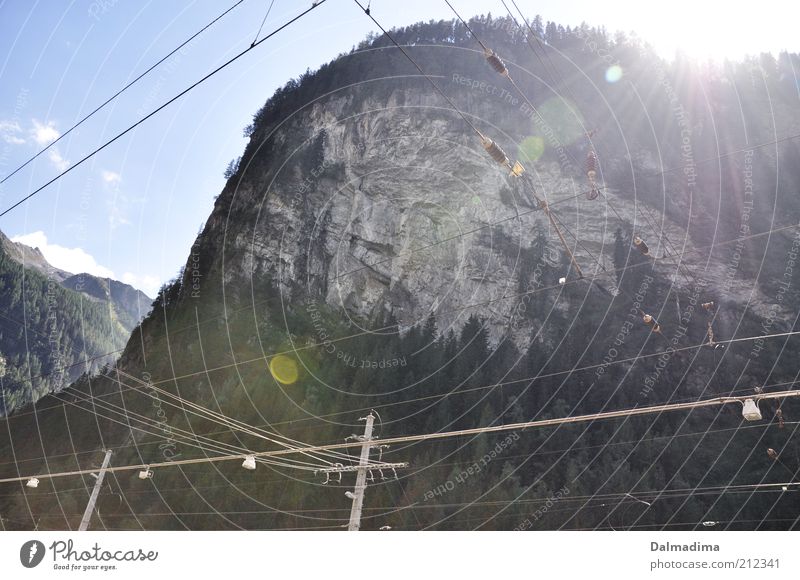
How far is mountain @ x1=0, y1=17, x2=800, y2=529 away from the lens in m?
35.8

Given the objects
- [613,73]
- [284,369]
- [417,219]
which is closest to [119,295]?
[417,219]

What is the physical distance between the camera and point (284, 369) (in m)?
49.9

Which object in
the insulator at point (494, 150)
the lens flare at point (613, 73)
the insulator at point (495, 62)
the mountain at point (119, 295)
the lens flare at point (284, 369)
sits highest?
the lens flare at point (613, 73)

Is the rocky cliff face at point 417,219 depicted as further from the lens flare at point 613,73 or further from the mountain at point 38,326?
the mountain at point 38,326

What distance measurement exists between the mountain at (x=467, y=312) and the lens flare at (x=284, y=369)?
413mm

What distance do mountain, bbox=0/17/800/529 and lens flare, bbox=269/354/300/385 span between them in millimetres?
413

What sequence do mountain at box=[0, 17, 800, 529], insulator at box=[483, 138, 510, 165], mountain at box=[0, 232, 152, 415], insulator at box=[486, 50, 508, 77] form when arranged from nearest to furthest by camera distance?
insulator at box=[483, 138, 510, 165] → insulator at box=[486, 50, 508, 77] → mountain at box=[0, 17, 800, 529] → mountain at box=[0, 232, 152, 415]

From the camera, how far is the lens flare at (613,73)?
256 ft

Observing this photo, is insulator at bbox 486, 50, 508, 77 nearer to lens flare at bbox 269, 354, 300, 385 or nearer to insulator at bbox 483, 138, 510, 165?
insulator at bbox 483, 138, 510, 165

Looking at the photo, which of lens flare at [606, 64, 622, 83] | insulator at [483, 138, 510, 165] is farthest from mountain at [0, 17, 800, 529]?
insulator at [483, 138, 510, 165]

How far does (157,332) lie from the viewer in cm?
5444

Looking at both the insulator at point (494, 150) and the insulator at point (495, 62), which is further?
the insulator at point (495, 62)

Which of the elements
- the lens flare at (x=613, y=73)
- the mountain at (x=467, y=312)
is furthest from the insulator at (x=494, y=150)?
the lens flare at (x=613, y=73)
